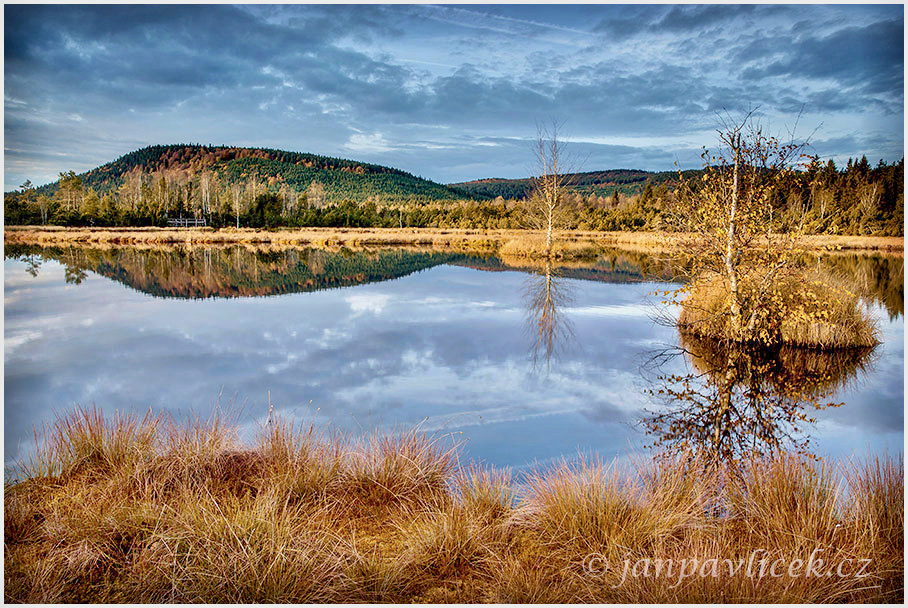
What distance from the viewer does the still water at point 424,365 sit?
6.04 m

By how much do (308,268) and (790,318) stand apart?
18358 mm

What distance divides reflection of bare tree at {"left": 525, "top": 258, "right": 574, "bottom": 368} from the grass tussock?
92.0 inches

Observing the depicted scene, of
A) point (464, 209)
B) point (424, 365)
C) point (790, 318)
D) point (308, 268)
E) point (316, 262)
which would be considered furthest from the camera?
point (464, 209)

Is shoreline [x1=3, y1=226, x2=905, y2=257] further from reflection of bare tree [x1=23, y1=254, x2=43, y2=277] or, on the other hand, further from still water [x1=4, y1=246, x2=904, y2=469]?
still water [x1=4, y1=246, x2=904, y2=469]

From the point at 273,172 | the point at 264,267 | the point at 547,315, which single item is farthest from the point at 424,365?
the point at 273,172

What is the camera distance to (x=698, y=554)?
3.15 meters

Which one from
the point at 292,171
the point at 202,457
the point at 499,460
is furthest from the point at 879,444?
the point at 292,171

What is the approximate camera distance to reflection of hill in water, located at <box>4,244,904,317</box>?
17392mm

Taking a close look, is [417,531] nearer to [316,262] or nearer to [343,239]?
[316,262]

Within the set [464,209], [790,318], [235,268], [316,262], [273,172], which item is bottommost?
[790,318]

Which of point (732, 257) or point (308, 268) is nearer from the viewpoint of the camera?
point (732, 257)

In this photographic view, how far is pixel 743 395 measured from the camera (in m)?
7.04

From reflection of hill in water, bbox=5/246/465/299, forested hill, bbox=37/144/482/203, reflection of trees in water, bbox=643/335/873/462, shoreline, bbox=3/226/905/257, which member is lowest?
reflection of trees in water, bbox=643/335/873/462

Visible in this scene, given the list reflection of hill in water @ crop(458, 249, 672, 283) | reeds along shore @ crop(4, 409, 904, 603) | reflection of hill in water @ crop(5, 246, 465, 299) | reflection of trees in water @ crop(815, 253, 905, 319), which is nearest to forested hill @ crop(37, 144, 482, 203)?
reflection of hill in water @ crop(5, 246, 465, 299)
